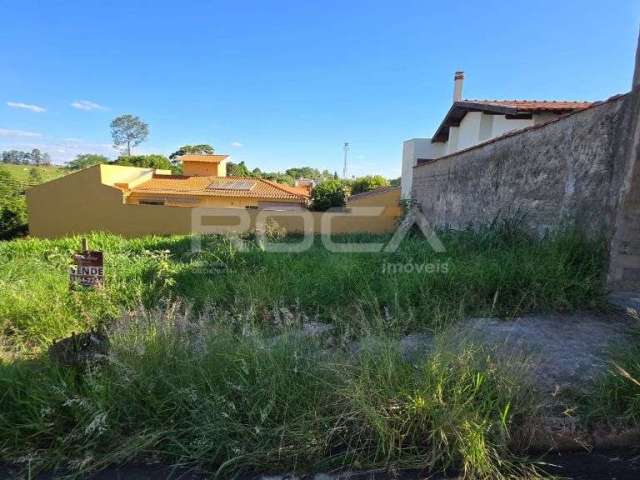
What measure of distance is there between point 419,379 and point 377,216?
Answer: 1565 centimetres

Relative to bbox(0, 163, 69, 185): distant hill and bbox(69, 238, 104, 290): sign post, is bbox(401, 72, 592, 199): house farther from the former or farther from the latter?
bbox(0, 163, 69, 185): distant hill

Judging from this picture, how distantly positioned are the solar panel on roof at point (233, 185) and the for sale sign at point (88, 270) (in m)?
21.1

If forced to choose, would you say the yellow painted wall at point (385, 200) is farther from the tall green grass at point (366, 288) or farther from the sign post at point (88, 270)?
the sign post at point (88, 270)

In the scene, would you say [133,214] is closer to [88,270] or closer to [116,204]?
[116,204]

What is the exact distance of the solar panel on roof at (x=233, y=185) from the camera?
24312mm

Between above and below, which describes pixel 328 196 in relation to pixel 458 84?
below

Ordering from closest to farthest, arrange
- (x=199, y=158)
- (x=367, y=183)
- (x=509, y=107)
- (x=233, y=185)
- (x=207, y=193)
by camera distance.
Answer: (x=509, y=107) < (x=207, y=193) < (x=233, y=185) < (x=367, y=183) < (x=199, y=158)

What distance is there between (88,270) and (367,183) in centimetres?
2640

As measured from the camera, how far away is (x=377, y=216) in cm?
1725

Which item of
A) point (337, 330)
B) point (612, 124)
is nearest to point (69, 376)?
point (337, 330)

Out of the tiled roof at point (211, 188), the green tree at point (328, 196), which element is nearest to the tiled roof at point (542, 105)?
the green tree at point (328, 196)

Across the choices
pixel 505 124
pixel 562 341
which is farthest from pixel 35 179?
pixel 562 341

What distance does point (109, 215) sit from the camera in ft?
58.7

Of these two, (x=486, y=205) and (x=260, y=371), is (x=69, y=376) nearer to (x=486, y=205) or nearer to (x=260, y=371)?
(x=260, y=371)
